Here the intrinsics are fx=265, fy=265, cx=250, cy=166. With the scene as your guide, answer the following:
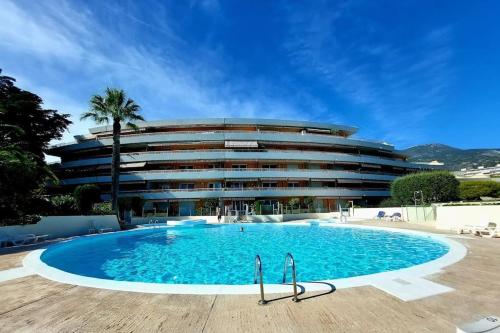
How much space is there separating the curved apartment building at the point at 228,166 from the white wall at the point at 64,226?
13.6m

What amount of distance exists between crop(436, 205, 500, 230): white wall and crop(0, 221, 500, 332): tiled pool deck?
11.0 metres

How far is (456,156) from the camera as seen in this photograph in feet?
504

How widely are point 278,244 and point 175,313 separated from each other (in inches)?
Result: 465

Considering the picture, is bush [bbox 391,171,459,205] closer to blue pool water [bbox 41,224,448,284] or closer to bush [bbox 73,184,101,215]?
blue pool water [bbox 41,224,448,284]

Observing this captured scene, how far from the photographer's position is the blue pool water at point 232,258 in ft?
30.4

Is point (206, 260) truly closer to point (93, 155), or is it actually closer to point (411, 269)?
point (411, 269)

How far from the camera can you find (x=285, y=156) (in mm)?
39156

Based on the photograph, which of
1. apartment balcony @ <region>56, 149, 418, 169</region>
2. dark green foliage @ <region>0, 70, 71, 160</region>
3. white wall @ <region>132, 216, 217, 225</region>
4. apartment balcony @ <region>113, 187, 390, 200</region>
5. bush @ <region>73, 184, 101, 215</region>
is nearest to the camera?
bush @ <region>73, 184, 101, 215</region>

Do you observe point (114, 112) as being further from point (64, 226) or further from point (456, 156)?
point (456, 156)

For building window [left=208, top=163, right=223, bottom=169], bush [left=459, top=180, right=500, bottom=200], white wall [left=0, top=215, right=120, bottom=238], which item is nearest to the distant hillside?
bush [left=459, top=180, right=500, bottom=200]

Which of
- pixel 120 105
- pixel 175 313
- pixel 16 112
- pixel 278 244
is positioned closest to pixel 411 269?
pixel 175 313

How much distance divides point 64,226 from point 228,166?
2395 cm

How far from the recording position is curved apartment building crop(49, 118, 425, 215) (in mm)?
37406

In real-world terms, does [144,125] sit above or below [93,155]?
above
